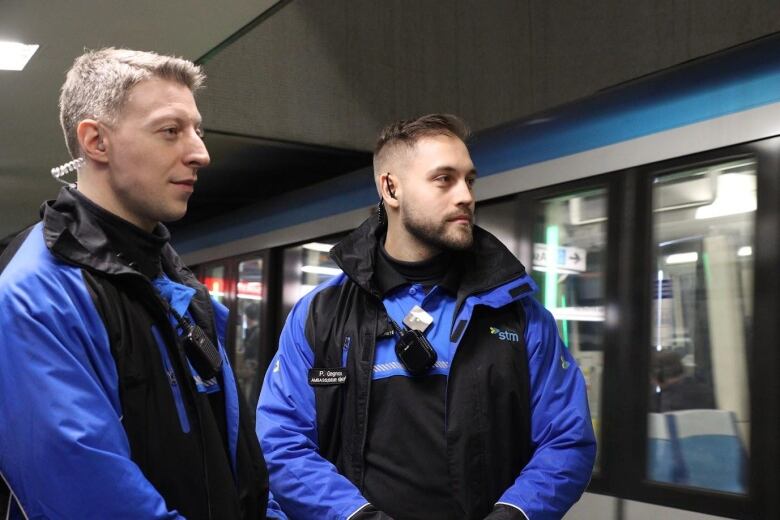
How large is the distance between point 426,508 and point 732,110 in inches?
100

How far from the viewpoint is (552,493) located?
2.20 m

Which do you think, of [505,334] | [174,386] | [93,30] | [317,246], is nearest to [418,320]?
[505,334]

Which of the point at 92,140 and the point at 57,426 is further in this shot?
the point at 92,140

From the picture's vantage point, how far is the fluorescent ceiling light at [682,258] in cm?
413

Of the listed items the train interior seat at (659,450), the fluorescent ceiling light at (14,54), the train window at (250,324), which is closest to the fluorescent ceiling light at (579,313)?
the train interior seat at (659,450)

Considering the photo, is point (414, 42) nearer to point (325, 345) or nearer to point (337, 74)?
point (337, 74)

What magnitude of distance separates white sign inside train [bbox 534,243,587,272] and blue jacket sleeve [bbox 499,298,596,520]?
7.47 ft

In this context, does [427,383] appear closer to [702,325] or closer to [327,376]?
[327,376]

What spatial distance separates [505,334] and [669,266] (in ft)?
6.94

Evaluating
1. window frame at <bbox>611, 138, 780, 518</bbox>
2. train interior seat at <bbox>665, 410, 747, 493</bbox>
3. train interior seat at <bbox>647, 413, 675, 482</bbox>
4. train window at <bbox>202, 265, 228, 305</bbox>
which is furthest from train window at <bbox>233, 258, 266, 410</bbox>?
train interior seat at <bbox>665, 410, 747, 493</bbox>

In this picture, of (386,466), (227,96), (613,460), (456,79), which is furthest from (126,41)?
(386,466)

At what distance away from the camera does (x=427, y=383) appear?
2305 mm

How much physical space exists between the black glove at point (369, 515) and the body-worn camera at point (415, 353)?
13.7 inches

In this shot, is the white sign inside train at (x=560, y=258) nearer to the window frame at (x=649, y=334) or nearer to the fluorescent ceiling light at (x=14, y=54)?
the window frame at (x=649, y=334)
